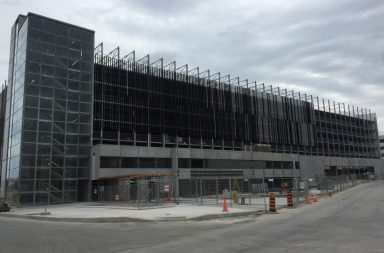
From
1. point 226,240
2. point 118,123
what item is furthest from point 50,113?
point 226,240

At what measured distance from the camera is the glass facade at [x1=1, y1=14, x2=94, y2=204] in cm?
4875

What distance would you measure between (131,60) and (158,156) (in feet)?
57.5

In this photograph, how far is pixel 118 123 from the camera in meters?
62.2

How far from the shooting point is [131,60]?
68.3 metres

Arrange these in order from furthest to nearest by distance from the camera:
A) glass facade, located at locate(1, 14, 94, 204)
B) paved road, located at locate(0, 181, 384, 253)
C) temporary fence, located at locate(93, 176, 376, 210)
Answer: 1. glass facade, located at locate(1, 14, 94, 204)
2. temporary fence, located at locate(93, 176, 376, 210)
3. paved road, located at locate(0, 181, 384, 253)

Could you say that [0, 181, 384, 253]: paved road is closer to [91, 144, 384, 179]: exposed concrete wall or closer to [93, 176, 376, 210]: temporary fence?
[93, 176, 376, 210]: temporary fence

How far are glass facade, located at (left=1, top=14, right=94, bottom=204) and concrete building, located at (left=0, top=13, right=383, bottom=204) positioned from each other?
0.13 m

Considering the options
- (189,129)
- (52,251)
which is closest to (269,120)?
(189,129)

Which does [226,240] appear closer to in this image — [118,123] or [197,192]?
[197,192]

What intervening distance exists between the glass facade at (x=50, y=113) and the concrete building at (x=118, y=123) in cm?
13

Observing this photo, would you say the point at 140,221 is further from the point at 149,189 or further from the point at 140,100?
the point at 140,100

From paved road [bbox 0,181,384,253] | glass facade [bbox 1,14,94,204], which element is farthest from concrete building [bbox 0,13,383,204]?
paved road [bbox 0,181,384,253]

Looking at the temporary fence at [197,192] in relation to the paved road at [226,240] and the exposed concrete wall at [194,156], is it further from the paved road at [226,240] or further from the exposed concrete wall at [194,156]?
the paved road at [226,240]

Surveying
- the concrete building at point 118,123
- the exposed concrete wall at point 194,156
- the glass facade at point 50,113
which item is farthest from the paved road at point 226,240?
the exposed concrete wall at point 194,156
